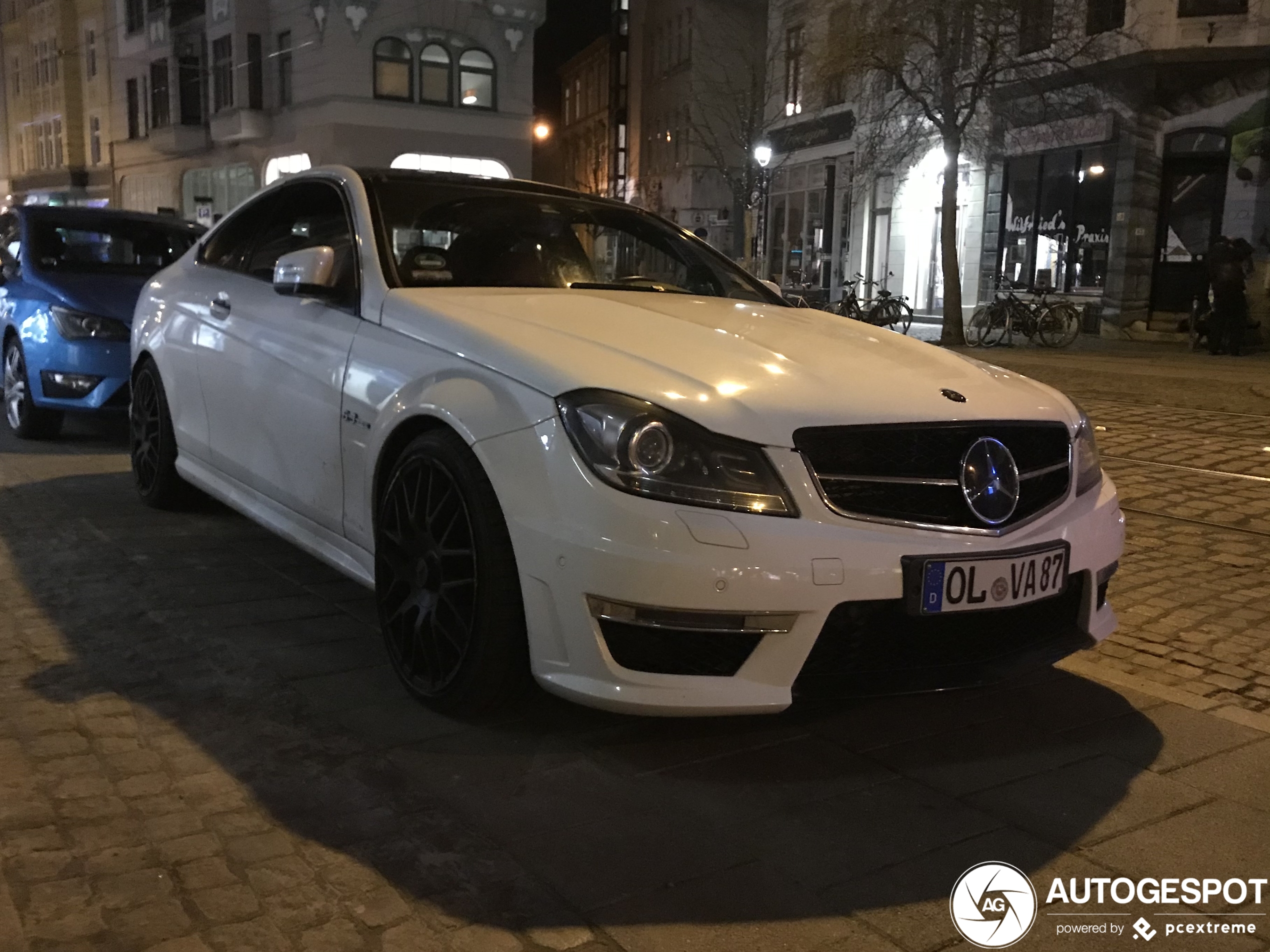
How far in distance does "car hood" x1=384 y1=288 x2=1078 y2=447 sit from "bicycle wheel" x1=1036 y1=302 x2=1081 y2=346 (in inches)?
663

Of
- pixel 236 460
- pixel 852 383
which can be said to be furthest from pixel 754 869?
pixel 236 460

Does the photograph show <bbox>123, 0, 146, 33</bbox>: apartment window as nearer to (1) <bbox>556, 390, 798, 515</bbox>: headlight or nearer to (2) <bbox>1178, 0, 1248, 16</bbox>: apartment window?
(2) <bbox>1178, 0, 1248, 16</bbox>: apartment window

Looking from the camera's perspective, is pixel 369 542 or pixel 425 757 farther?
pixel 369 542

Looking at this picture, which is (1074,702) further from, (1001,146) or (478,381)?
(1001,146)

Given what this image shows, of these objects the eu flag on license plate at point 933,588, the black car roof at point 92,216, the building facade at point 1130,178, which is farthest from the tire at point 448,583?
the building facade at point 1130,178

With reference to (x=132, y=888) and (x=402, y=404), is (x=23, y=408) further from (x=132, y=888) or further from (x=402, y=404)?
(x=132, y=888)

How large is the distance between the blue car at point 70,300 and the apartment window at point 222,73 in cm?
2841

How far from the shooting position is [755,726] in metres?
3.22

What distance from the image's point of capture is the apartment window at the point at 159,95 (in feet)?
130

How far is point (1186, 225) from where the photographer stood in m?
20.6

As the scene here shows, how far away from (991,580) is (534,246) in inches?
83.3

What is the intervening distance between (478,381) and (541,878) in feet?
4.12

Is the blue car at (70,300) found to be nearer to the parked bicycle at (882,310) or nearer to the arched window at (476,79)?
the parked bicycle at (882,310)

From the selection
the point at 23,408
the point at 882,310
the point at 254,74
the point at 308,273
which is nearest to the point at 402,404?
the point at 308,273
